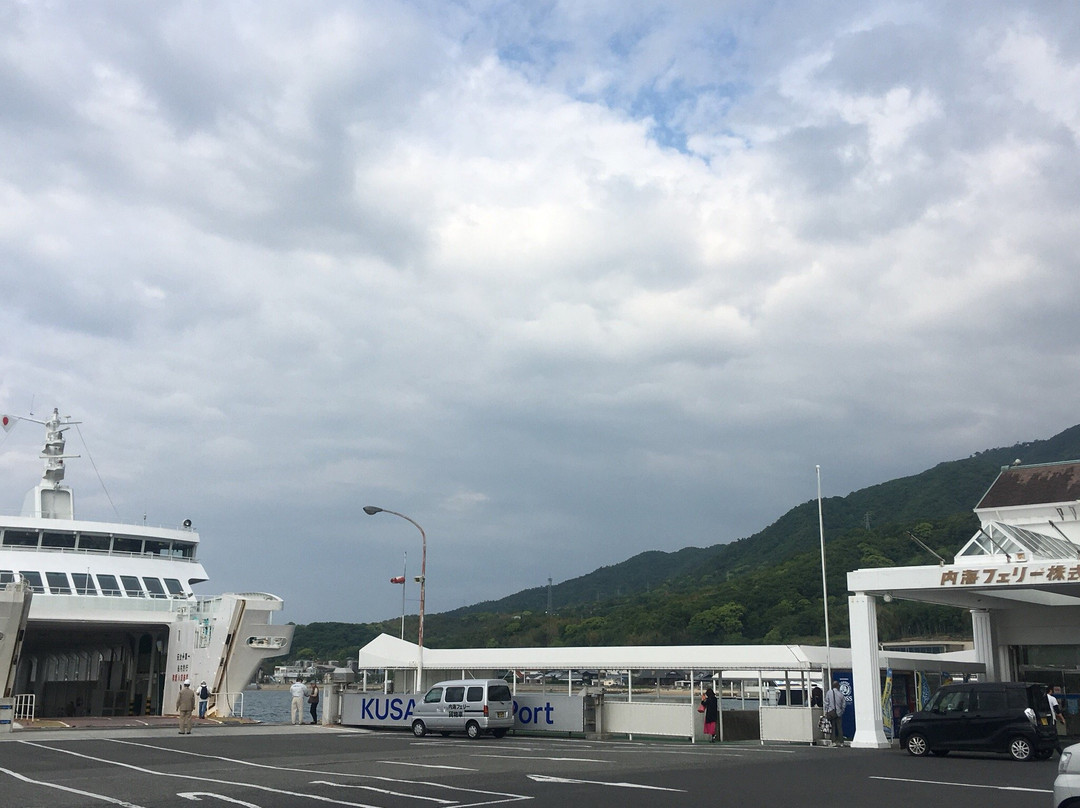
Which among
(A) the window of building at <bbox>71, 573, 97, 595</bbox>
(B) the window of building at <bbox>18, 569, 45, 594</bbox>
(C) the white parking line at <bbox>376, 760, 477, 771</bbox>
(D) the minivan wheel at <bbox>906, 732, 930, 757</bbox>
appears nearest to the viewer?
(C) the white parking line at <bbox>376, 760, 477, 771</bbox>

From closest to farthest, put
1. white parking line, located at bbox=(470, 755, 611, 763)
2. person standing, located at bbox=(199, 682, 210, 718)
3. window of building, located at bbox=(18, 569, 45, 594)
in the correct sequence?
white parking line, located at bbox=(470, 755, 611, 763), person standing, located at bbox=(199, 682, 210, 718), window of building, located at bbox=(18, 569, 45, 594)

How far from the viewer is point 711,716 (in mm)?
25641

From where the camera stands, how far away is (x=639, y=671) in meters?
31.9

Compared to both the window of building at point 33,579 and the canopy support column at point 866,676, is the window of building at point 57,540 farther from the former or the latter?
the canopy support column at point 866,676

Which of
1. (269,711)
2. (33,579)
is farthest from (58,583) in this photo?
(269,711)

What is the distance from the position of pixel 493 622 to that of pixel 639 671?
9100 cm

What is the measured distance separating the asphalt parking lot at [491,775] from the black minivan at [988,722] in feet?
1.34

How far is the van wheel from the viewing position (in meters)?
18.8

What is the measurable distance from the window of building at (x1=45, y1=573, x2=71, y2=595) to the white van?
14.2 meters

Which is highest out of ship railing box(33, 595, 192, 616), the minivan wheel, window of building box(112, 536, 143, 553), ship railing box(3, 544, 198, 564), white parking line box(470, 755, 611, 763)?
window of building box(112, 536, 143, 553)

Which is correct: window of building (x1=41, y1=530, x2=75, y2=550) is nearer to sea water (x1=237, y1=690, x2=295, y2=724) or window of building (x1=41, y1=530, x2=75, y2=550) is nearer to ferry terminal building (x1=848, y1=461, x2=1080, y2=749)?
sea water (x1=237, y1=690, x2=295, y2=724)

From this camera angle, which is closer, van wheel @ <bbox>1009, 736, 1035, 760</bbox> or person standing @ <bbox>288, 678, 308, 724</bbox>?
van wheel @ <bbox>1009, 736, 1035, 760</bbox>

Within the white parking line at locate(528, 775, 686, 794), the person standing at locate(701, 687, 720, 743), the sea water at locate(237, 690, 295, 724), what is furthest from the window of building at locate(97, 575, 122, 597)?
the white parking line at locate(528, 775, 686, 794)

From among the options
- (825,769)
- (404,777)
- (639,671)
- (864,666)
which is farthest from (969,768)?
(639,671)
